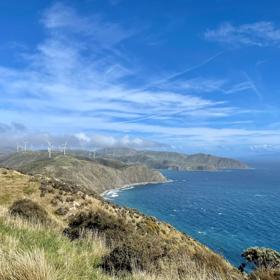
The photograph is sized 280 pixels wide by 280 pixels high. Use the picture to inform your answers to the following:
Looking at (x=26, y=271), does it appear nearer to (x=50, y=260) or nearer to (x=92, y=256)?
(x=50, y=260)

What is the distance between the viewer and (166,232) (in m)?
49.8

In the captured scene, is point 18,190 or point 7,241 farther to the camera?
point 18,190

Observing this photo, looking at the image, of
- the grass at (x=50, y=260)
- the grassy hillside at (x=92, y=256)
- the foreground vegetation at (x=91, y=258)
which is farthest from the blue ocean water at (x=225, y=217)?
the grass at (x=50, y=260)

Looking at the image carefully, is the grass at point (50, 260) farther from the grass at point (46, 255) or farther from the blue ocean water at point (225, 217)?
the blue ocean water at point (225, 217)

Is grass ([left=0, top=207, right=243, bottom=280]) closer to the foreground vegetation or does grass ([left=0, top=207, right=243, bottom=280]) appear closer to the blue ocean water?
the foreground vegetation

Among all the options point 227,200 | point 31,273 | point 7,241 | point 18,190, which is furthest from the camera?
point 227,200

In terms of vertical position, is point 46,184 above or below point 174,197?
above

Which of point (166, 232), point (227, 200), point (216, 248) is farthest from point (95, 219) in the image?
point (227, 200)

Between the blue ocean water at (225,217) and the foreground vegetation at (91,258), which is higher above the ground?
the foreground vegetation at (91,258)

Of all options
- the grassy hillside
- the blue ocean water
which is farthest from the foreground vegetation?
the blue ocean water

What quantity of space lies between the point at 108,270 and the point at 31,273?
399 centimetres

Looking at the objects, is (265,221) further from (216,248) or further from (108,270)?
(108,270)

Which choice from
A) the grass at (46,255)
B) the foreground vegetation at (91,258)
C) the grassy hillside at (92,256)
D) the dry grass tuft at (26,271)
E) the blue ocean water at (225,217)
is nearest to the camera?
the dry grass tuft at (26,271)

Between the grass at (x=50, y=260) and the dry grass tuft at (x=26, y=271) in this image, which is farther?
the grass at (x=50, y=260)
